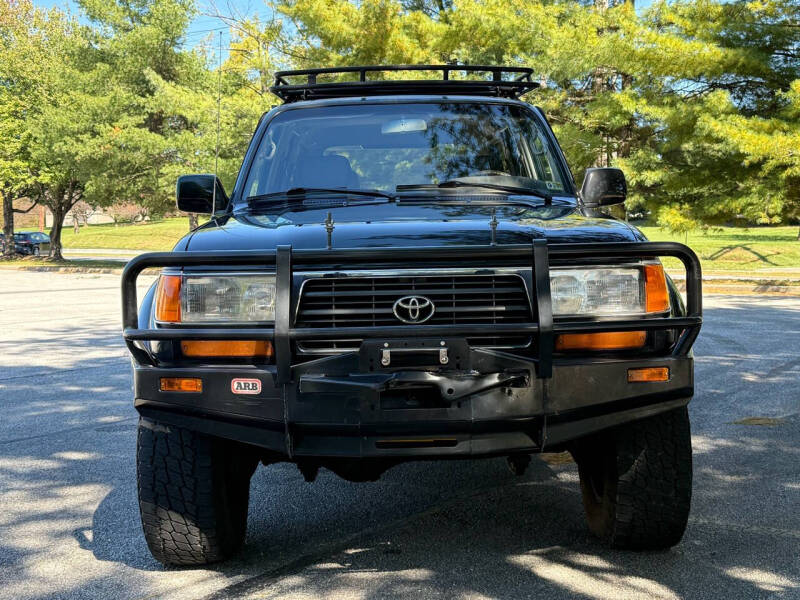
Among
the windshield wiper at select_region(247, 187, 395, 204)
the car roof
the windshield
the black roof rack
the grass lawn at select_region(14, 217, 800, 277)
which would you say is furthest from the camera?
the grass lawn at select_region(14, 217, 800, 277)

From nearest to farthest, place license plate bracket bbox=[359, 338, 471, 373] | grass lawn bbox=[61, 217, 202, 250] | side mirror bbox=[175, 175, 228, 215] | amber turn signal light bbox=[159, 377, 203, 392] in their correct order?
license plate bracket bbox=[359, 338, 471, 373] < amber turn signal light bbox=[159, 377, 203, 392] < side mirror bbox=[175, 175, 228, 215] < grass lawn bbox=[61, 217, 202, 250]

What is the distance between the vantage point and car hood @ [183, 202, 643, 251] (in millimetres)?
3549

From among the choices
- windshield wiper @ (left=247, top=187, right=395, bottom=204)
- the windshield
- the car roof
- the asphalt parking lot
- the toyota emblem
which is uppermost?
the car roof

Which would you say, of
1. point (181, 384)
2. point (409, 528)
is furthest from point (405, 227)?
point (409, 528)

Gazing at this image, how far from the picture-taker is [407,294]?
3.38m

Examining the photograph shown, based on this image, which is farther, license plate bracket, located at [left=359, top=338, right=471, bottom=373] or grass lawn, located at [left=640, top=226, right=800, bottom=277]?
grass lawn, located at [left=640, top=226, right=800, bottom=277]

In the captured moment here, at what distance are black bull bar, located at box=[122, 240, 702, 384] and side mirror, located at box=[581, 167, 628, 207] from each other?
156 centimetres

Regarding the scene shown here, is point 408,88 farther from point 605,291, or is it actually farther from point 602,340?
point 602,340

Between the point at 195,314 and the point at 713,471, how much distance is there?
125 inches

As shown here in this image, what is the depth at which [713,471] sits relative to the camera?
530 centimetres

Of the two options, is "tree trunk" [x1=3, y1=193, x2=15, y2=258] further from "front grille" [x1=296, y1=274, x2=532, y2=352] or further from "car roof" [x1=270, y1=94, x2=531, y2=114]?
"front grille" [x1=296, y1=274, x2=532, y2=352]

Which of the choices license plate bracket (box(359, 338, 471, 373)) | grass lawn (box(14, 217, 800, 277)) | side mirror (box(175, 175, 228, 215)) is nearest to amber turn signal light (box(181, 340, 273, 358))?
license plate bracket (box(359, 338, 471, 373))

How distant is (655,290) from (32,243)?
166 ft

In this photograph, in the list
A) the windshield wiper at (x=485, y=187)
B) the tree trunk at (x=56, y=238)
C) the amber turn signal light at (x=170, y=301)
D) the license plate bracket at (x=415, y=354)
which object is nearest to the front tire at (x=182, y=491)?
the amber turn signal light at (x=170, y=301)
